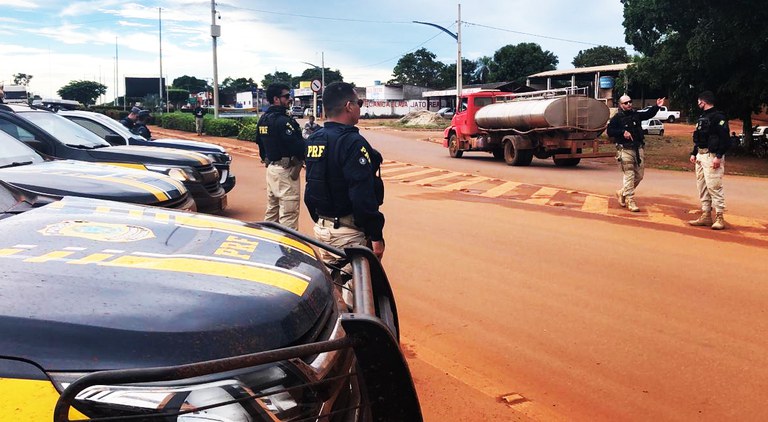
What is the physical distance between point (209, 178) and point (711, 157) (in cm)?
672

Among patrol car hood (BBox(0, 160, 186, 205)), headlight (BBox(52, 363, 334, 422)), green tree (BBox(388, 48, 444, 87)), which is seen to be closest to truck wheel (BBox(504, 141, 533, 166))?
patrol car hood (BBox(0, 160, 186, 205))

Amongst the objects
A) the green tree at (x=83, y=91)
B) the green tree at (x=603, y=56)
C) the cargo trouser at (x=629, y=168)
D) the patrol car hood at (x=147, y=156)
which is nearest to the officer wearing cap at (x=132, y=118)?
the patrol car hood at (x=147, y=156)

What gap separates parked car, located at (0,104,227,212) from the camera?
736 cm

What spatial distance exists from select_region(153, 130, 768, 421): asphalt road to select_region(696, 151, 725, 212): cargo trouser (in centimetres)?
42

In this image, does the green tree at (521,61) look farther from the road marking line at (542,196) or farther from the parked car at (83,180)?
the parked car at (83,180)

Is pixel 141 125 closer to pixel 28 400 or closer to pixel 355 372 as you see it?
pixel 355 372

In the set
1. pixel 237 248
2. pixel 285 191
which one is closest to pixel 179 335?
pixel 237 248

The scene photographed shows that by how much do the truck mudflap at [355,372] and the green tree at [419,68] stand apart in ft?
312

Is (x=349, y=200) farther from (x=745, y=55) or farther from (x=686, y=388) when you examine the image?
(x=745, y=55)

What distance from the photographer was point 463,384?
4.00m

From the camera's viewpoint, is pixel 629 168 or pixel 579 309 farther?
pixel 629 168

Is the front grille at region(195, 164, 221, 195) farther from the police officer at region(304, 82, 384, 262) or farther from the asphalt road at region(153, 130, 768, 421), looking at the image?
the police officer at region(304, 82, 384, 262)

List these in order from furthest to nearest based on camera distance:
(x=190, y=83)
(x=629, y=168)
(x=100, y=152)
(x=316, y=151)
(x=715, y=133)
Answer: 1. (x=190, y=83)
2. (x=629, y=168)
3. (x=715, y=133)
4. (x=100, y=152)
5. (x=316, y=151)

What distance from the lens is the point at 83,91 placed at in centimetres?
8675
